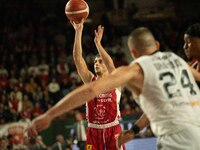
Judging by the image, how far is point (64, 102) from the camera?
11.8 ft

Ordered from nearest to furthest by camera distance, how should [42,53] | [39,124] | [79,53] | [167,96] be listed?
[39,124] → [167,96] → [79,53] → [42,53]

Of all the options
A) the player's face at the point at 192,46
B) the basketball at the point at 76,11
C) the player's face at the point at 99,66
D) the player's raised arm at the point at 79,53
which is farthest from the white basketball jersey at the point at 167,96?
the basketball at the point at 76,11

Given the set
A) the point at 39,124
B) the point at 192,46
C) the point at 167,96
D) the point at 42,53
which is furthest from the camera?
the point at 42,53

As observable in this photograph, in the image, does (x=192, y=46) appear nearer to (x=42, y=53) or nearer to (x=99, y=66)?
(x=99, y=66)

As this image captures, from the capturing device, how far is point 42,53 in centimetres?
1805

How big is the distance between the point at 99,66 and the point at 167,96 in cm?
298

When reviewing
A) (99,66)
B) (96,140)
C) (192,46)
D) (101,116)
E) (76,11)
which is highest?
(76,11)

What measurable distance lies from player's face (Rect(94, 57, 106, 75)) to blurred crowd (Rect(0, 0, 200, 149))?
194 inches

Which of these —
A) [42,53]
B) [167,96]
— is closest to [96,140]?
[167,96]

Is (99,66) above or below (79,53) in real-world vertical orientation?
below

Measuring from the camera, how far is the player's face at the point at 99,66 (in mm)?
6746

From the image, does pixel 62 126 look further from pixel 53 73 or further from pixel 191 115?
pixel 191 115

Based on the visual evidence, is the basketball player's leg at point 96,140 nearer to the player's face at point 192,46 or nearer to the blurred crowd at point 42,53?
the player's face at point 192,46

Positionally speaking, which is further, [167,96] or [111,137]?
[111,137]
